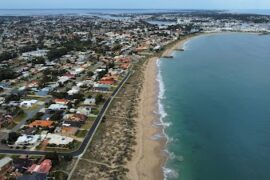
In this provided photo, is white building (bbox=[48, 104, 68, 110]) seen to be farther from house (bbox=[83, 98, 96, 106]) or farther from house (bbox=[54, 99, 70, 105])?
house (bbox=[83, 98, 96, 106])

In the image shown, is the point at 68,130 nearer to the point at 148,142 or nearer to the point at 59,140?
the point at 59,140

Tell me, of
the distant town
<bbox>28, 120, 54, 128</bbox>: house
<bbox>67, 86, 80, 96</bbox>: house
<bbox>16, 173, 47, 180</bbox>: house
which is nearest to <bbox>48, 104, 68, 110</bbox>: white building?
the distant town

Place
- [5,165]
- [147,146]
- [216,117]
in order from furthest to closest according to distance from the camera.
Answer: [216,117] < [147,146] < [5,165]

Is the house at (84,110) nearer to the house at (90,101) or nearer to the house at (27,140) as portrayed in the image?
the house at (90,101)

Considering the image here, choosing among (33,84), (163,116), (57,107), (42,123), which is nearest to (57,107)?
(57,107)

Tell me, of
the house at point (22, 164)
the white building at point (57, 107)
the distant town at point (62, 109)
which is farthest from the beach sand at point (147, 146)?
the white building at point (57, 107)

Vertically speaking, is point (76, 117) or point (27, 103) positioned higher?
point (76, 117)

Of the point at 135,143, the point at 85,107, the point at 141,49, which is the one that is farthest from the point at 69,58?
the point at 135,143
